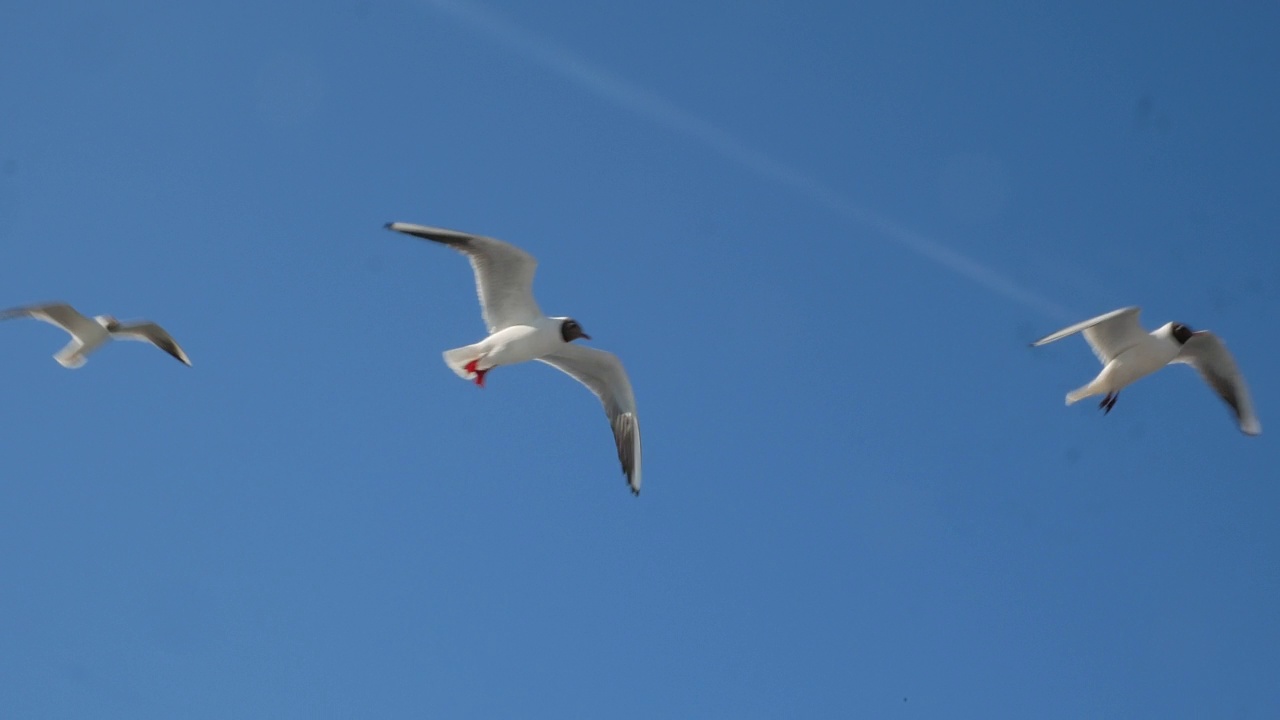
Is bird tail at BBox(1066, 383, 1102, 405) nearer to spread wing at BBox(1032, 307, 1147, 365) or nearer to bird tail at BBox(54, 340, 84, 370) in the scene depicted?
spread wing at BBox(1032, 307, 1147, 365)

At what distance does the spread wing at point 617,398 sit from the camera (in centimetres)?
1573

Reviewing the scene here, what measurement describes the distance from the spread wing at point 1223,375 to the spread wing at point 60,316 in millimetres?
12167

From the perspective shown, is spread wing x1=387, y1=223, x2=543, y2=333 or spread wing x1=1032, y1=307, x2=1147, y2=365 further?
spread wing x1=1032, y1=307, x2=1147, y2=365

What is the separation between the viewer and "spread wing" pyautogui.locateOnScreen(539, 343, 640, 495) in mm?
15734

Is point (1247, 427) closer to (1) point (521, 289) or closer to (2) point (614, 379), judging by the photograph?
(2) point (614, 379)

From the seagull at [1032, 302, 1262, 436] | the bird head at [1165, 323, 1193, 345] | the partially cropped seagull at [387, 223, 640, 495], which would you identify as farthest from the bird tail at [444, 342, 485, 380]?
the bird head at [1165, 323, 1193, 345]

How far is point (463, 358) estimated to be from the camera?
1491cm

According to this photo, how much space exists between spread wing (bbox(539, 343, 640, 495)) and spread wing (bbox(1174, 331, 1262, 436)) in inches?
228

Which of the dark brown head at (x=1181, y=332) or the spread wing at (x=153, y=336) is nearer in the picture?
the dark brown head at (x=1181, y=332)

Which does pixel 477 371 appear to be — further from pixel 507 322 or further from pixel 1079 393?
pixel 1079 393

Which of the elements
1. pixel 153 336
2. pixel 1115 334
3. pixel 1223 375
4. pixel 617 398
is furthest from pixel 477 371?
pixel 1223 375

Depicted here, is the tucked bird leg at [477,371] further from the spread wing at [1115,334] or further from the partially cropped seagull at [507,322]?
the spread wing at [1115,334]

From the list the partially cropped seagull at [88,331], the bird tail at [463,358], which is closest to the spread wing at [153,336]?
the partially cropped seagull at [88,331]

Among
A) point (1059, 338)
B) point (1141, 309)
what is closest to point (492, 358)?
point (1059, 338)
